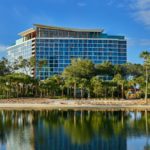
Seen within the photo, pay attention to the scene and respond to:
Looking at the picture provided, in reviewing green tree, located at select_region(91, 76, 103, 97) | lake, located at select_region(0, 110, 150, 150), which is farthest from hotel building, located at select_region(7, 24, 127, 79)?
lake, located at select_region(0, 110, 150, 150)

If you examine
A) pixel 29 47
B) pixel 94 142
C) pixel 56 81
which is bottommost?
pixel 94 142

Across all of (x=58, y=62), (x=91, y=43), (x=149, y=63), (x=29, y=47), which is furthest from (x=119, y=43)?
(x=149, y=63)

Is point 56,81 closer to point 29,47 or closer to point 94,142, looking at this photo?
point 29,47

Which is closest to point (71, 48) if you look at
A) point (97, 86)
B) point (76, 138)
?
point (97, 86)

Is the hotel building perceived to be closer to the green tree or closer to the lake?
the green tree

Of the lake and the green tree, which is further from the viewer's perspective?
the green tree

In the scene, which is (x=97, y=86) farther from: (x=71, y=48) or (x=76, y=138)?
(x=76, y=138)

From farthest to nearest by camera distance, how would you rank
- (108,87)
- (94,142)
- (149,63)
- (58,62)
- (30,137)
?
(58,62) → (108,87) → (149,63) → (30,137) → (94,142)

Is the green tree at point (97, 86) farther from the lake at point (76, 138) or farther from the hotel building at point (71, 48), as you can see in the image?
the hotel building at point (71, 48)

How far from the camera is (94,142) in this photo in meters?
37.3

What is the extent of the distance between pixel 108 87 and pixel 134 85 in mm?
8247

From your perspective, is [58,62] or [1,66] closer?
[1,66]

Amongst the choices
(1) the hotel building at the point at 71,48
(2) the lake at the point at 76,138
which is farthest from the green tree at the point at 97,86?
(1) the hotel building at the point at 71,48

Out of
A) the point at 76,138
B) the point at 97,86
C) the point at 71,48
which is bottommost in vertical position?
the point at 76,138
